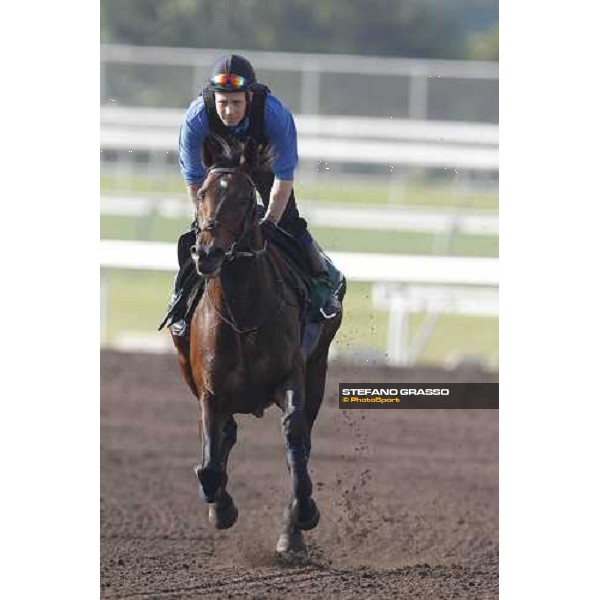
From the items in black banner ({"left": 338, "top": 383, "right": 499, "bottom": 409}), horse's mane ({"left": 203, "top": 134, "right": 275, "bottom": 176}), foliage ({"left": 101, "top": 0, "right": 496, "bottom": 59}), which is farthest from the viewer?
foliage ({"left": 101, "top": 0, "right": 496, "bottom": 59})

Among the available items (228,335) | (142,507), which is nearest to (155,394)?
(142,507)

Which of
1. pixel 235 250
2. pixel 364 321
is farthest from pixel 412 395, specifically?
pixel 364 321

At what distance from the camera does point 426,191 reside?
16.4 m

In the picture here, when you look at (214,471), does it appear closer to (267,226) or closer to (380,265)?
(267,226)

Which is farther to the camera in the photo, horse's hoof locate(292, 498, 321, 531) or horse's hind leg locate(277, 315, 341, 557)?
horse's hind leg locate(277, 315, 341, 557)

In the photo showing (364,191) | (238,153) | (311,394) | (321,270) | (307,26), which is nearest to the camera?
(238,153)

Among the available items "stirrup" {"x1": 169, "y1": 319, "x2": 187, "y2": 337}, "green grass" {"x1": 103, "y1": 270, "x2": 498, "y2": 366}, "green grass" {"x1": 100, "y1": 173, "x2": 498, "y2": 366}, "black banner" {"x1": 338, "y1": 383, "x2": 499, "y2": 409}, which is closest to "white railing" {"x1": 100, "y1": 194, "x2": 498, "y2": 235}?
"green grass" {"x1": 100, "y1": 173, "x2": 498, "y2": 366}

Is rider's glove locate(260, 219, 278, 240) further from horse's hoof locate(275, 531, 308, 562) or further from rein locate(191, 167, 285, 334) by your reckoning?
horse's hoof locate(275, 531, 308, 562)

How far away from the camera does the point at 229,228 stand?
541 centimetres

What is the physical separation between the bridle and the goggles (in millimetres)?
289

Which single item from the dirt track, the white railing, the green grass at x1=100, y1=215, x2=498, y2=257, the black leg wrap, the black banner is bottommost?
the dirt track

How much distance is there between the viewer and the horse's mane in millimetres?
5688

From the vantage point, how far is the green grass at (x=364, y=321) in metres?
13.6

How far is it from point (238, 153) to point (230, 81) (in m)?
0.27
